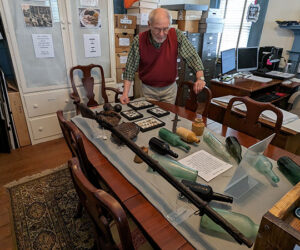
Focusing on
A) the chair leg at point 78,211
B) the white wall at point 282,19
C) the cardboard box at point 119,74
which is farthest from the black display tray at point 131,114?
the white wall at point 282,19

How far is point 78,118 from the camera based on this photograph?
5.19 feet

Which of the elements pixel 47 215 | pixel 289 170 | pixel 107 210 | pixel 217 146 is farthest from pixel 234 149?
pixel 47 215

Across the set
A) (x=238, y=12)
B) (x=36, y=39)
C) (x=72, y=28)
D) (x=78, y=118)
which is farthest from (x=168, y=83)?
(x=238, y=12)

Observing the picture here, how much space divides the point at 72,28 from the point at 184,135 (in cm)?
195

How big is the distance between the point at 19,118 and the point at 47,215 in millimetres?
1293

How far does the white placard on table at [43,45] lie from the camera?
2230mm

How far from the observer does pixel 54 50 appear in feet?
7.75

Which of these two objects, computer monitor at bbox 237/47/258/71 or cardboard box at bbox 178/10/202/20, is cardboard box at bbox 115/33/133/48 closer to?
cardboard box at bbox 178/10/202/20

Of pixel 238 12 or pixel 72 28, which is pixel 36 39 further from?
pixel 238 12

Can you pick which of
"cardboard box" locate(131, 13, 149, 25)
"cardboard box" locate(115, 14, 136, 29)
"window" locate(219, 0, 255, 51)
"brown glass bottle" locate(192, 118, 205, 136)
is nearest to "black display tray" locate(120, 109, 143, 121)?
"brown glass bottle" locate(192, 118, 205, 136)

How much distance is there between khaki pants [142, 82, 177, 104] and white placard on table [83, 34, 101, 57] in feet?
3.15

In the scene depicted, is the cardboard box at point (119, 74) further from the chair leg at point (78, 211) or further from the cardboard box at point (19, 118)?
the chair leg at point (78, 211)

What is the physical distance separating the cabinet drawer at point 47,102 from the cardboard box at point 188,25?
2.07 metres

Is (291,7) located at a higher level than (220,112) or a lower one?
higher
